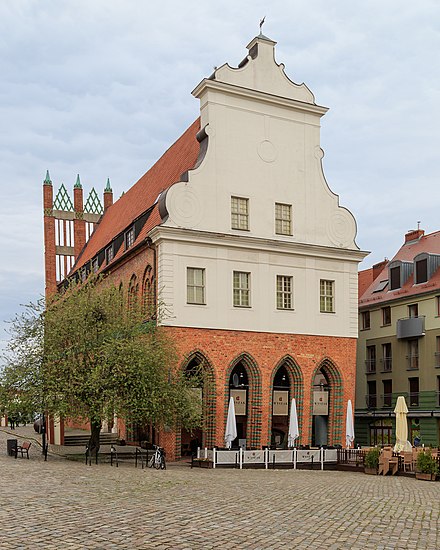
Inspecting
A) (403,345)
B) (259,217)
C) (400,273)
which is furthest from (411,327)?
(259,217)

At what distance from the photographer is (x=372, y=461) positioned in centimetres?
2709

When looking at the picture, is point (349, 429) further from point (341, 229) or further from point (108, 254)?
point (108, 254)

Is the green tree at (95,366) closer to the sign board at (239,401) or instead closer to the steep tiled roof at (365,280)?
the sign board at (239,401)

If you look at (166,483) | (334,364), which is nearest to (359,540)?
(166,483)

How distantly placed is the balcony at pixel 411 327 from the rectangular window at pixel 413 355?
2.12 ft

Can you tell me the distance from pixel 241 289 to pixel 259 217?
11.9 ft

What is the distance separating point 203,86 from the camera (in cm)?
3497

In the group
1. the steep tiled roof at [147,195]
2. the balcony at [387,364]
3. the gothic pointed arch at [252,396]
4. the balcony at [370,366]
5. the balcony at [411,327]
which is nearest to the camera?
the gothic pointed arch at [252,396]

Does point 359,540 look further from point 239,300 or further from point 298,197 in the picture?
point 298,197

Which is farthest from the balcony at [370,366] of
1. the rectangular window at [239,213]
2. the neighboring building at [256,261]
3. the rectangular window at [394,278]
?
the rectangular window at [239,213]

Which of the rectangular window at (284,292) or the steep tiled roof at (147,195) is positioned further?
the steep tiled roof at (147,195)

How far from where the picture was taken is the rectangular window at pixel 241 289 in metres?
34.8

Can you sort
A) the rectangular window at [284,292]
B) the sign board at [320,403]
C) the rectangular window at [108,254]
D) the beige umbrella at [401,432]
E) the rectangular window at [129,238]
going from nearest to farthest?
the beige umbrella at [401,432]
the rectangular window at [284,292]
the sign board at [320,403]
the rectangular window at [129,238]
the rectangular window at [108,254]

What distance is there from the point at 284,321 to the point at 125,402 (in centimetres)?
1175
